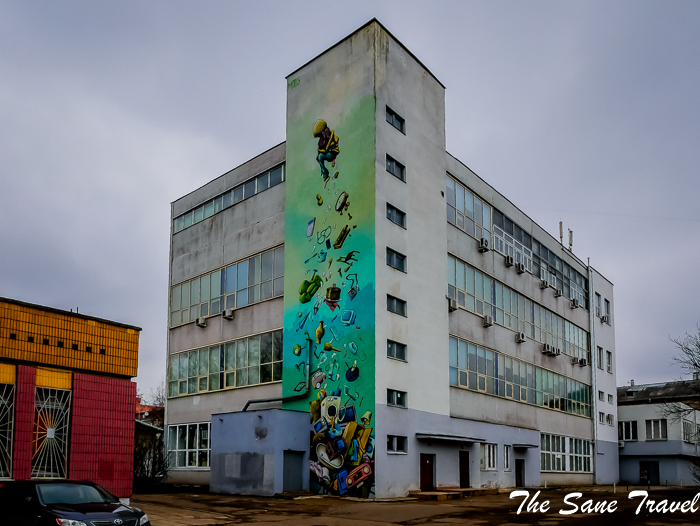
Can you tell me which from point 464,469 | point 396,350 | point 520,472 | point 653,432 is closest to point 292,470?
point 396,350

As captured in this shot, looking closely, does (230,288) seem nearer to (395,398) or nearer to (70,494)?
(395,398)

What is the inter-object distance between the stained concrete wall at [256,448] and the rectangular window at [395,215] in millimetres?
8751

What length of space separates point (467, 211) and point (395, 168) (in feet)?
22.7

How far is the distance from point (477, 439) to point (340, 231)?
37.6 ft

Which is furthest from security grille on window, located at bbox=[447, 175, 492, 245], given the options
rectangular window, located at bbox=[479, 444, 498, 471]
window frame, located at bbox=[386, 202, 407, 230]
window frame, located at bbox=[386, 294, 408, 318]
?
rectangular window, located at bbox=[479, 444, 498, 471]

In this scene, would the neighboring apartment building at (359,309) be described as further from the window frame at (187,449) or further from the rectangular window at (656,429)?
the rectangular window at (656,429)

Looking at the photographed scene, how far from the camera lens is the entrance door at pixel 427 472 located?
94.1 ft

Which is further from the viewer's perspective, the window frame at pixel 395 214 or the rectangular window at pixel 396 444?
the window frame at pixel 395 214

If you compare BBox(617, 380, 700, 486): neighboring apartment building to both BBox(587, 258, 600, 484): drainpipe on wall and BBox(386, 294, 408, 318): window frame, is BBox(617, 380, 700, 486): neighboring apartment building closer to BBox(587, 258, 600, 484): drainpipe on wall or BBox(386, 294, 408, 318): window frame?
BBox(587, 258, 600, 484): drainpipe on wall

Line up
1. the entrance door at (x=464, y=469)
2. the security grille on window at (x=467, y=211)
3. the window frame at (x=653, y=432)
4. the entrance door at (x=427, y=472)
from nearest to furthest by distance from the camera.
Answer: the entrance door at (x=427, y=472), the entrance door at (x=464, y=469), the security grille on window at (x=467, y=211), the window frame at (x=653, y=432)

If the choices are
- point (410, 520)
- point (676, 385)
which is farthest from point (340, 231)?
point (676, 385)

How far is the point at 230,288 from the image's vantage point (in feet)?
116

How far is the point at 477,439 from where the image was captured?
31891 millimetres

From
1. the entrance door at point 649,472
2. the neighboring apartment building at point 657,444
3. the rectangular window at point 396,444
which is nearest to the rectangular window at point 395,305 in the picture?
the rectangular window at point 396,444
